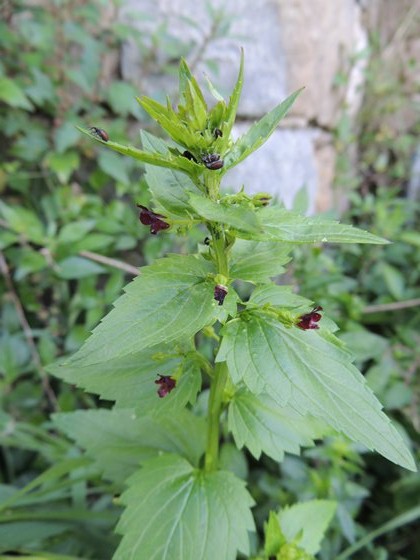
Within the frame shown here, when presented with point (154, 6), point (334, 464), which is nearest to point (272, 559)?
point (334, 464)

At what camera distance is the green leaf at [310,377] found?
2.05 ft

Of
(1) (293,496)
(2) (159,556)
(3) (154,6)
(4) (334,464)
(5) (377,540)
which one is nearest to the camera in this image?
(2) (159,556)

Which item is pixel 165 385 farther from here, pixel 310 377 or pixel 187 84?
pixel 187 84

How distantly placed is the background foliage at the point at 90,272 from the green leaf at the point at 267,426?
0.51 m

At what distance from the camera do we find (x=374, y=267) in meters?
2.11

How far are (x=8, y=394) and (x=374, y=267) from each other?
5.29ft

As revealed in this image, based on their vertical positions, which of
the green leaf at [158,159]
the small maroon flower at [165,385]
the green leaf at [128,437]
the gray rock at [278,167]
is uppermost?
the green leaf at [158,159]

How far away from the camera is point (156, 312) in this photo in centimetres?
67

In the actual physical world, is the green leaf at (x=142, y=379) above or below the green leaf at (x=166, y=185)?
below

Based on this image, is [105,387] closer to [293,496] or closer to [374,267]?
[293,496]

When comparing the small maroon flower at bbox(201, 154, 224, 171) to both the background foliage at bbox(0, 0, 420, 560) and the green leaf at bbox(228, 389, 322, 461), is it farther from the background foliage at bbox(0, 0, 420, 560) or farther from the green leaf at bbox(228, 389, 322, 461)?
the background foliage at bbox(0, 0, 420, 560)

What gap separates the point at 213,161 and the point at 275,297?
10.2 inches

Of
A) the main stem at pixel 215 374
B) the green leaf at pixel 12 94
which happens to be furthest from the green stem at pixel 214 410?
the green leaf at pixel 12 94

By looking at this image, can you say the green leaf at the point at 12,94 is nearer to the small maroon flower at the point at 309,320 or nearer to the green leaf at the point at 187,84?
the green leaf at the point at 187,84
